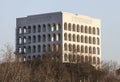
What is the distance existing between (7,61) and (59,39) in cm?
9247

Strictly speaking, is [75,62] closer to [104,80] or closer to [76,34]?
[104,80]

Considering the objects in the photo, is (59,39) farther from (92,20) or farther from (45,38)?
(92,20)

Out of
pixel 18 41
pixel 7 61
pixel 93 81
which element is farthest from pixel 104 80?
pixel 18 41

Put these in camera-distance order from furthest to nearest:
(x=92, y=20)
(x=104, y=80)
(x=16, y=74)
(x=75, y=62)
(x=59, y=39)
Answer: (x=92, y=20) → (x=59, y=39) → (x=75, y=62) → (x=104, y=80) → (x=16, y=74)

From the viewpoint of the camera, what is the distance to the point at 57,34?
163m

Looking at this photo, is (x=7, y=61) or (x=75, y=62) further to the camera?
(x=75, y=62)

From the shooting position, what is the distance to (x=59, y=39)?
530 ft

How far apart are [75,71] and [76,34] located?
55.7 metres

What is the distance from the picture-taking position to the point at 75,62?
397 ft

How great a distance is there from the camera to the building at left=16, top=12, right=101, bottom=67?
162250mm

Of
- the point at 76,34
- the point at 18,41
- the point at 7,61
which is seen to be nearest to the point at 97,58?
the point at 76,34

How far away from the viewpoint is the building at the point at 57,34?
162250 mm

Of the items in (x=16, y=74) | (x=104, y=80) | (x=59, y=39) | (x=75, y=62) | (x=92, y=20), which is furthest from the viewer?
(x=92, y=20)

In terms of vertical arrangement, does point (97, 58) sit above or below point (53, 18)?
below
